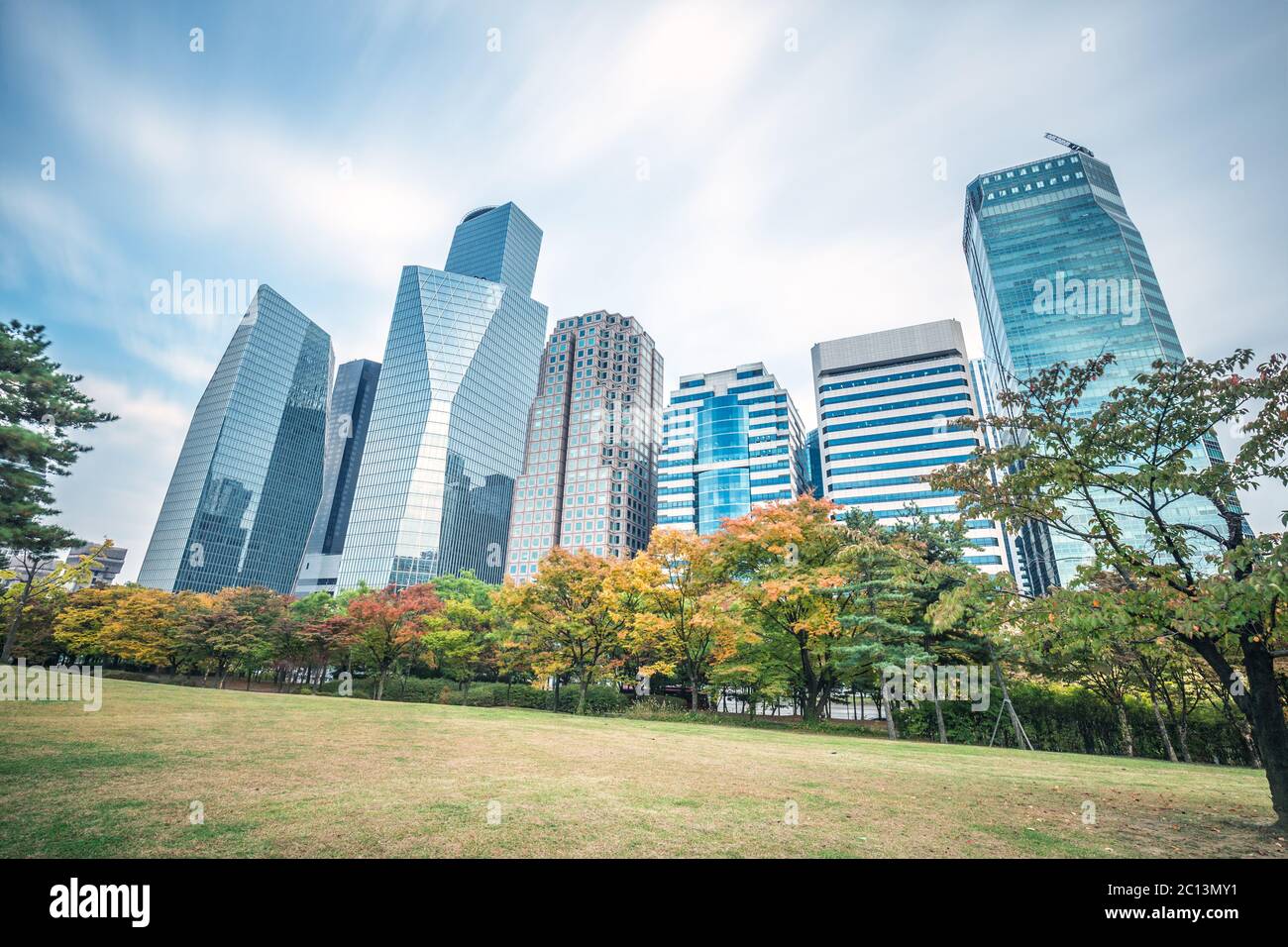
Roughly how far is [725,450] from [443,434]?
6513 cm

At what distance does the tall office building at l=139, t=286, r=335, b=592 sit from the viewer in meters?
141

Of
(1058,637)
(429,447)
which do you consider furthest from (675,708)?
(429,447)

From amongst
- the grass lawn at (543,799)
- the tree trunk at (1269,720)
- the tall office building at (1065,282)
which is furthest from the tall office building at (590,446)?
the tree trunk at (1269,720)

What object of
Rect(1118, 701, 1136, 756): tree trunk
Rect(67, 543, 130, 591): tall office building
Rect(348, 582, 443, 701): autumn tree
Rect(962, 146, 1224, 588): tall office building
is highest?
Rect(962, 146, 1224, 588): tall office building

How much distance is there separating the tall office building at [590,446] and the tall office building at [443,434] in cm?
594

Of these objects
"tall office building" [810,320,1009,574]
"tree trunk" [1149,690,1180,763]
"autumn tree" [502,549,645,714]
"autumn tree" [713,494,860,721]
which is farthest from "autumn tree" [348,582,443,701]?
"tall office building" [810,320,1009,574]

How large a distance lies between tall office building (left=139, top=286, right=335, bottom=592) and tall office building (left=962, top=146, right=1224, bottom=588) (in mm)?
186314

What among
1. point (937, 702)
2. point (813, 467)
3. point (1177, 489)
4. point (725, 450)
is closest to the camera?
point (1177, 489)

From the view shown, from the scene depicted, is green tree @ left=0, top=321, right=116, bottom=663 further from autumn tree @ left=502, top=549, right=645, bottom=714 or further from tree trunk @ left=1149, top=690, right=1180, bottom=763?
tree trunk @ left=1149, top=690, right=1180, bottom=763

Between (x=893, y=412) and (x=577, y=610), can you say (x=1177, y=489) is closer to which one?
(x=577, y=610)

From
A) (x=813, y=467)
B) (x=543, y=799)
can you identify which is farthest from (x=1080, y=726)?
(x=813, y=467)

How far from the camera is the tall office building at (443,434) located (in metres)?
119

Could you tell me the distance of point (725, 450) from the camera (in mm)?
120000
